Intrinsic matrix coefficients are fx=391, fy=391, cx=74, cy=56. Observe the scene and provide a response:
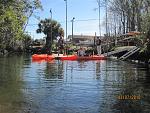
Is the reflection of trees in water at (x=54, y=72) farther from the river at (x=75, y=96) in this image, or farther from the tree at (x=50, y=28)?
the tree at (x=50, y=28)

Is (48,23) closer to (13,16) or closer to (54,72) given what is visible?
(54,72)

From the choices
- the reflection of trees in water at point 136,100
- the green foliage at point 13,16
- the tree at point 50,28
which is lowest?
the reflection of trees in water at point 136,100

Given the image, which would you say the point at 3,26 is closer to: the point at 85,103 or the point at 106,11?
the point at 85,103

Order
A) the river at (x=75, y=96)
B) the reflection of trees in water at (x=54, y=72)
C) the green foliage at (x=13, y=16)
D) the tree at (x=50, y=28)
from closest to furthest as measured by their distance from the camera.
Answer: the river at (x=75, y=96) < the green foliage at (x=13, y=16) < the reflection of trees in water at (x=54, y=72) < the tree at (x=50, y=28)

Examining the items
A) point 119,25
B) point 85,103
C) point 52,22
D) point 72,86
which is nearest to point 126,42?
point 119,25

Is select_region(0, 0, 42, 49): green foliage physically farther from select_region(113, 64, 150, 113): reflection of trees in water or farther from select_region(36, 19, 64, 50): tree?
select_region(36, 19, 64, 50): tree

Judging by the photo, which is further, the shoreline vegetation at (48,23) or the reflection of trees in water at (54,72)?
the reflection of trees in water at (54,72)

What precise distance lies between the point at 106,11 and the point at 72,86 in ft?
158

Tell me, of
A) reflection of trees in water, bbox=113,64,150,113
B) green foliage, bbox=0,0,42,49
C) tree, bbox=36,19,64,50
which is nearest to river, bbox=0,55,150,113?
reflection of trees in water, bbox=113,64,150,113

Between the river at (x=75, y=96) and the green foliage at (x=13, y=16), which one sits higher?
the green foliage at (x=13, y=16)

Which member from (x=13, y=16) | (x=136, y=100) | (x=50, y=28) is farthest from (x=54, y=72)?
(x=50, y=28)

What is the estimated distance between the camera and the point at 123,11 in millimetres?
Answer: 69750

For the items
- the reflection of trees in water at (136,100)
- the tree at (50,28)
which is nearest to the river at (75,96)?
the reflection of trees in water at (136,100)

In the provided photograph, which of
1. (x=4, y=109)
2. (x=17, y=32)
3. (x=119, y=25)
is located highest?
(x=119, y=25)
